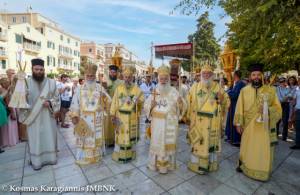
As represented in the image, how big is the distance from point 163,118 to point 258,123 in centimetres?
178

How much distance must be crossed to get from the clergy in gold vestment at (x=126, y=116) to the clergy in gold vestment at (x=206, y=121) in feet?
3.97

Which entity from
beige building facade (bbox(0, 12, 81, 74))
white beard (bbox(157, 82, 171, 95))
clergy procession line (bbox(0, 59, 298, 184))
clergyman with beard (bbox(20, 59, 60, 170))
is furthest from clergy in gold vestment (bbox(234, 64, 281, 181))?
beige building facade (bbox(0, 12, 81, 74))

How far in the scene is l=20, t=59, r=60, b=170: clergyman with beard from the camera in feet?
12.3

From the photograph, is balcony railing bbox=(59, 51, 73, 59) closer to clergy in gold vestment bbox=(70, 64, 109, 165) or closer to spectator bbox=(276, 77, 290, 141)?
clergy in gold vestment bbox=(70, 64, 109, 165)

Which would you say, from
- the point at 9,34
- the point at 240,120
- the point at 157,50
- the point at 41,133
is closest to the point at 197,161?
the point at 240,120

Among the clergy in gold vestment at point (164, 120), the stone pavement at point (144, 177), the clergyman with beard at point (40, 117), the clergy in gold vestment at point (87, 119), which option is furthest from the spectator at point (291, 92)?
the clergyman with beard at point (40, 117)

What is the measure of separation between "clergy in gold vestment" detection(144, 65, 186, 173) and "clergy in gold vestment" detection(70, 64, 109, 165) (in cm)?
115

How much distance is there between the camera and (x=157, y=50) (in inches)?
621

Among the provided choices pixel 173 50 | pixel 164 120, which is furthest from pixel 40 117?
pixel 173 50

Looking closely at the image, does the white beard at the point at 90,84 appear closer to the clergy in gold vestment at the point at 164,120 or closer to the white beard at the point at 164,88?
the clergy in gold vestment at the point at 164,120

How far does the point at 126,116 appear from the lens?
4020 mm

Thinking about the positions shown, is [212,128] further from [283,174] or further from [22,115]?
[22,115]

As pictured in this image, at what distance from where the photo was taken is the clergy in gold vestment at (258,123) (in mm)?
3479

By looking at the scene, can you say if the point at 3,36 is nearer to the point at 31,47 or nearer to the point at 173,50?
the point at 31,47
